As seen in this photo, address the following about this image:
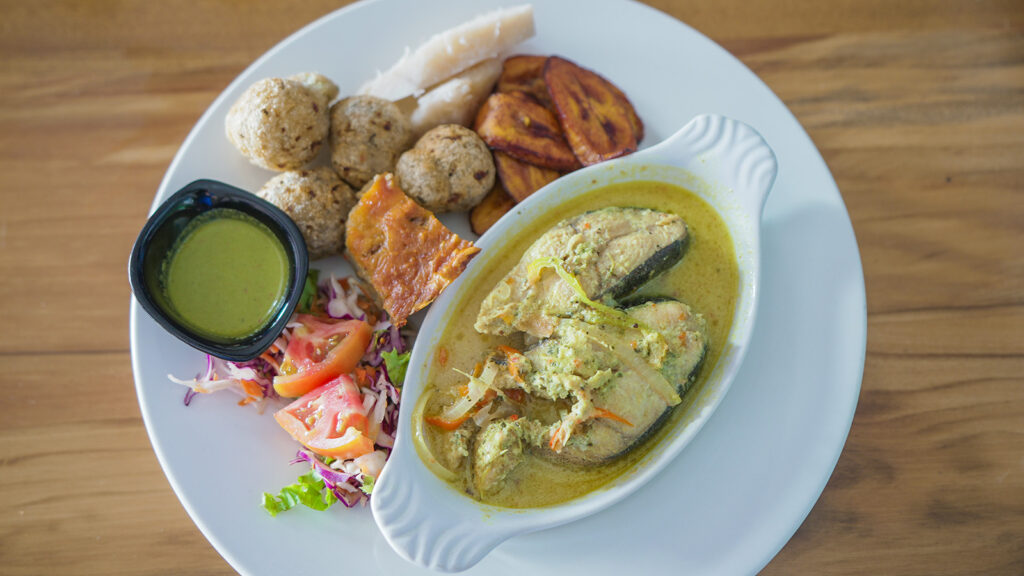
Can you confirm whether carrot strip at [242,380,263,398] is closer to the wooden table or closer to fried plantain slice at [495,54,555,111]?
the wooden table

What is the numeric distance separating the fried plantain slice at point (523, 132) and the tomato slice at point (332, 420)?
1250 mm

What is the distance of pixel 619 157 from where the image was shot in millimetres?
3043

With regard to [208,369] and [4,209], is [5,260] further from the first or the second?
[208,369]

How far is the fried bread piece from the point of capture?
9.55 ft

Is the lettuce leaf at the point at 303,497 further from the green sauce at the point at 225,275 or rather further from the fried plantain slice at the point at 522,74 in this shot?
the fried plantain slice at the point at 522,74

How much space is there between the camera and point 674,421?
2812mm

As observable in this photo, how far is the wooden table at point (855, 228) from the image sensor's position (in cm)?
326

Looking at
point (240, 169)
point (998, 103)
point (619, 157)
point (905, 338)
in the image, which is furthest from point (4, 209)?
point (998, 103)

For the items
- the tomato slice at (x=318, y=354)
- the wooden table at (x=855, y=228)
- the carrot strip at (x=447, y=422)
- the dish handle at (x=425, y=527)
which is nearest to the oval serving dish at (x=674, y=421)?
the dish handle at (x=425, y=527)

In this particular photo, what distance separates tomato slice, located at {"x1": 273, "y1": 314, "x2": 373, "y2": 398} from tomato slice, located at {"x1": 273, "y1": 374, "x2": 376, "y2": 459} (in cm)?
6

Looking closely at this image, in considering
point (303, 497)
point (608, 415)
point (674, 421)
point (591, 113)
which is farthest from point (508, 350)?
point (591, 113)

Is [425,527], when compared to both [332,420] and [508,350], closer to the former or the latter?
[332,420]

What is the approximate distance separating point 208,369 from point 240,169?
958mm

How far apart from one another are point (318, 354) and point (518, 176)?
3.90 feet
